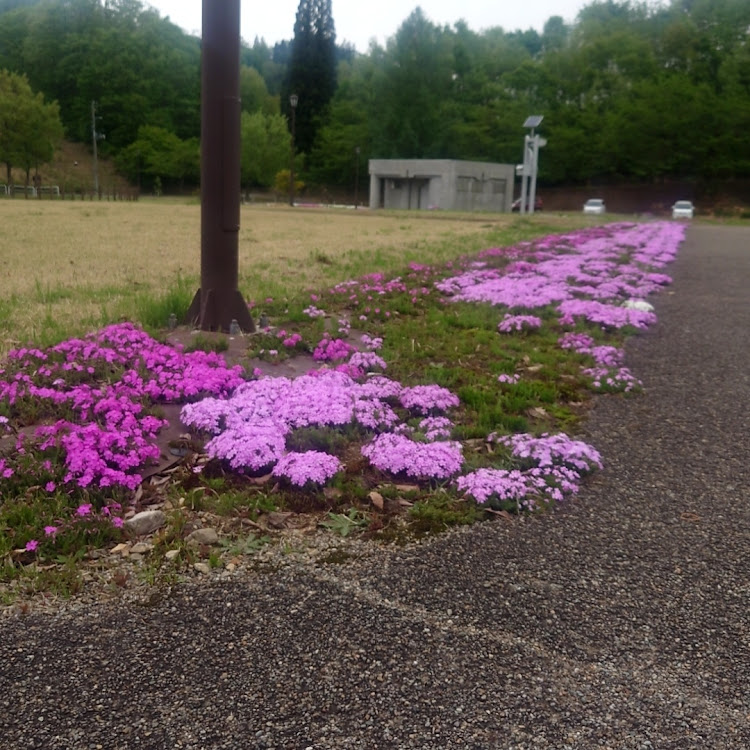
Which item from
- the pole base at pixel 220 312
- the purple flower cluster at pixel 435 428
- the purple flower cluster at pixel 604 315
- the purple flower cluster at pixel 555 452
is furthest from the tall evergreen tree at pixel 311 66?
the purple flower cluster at pixel 555 452

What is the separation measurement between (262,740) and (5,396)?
9.90ft

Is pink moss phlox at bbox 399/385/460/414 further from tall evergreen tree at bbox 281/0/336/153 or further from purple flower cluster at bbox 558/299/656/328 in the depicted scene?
tall evergreen tree at bbox 281/0/336/153

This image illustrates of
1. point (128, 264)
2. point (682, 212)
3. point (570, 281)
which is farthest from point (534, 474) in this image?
point (682, 212)

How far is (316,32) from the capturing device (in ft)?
307

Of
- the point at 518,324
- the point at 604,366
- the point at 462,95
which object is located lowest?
the point at 604,366

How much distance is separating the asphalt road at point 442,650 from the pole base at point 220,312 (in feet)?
11.7

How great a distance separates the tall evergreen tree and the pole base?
91217 mm

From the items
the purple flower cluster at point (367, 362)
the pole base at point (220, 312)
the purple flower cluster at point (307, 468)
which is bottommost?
the purple flower cluster at point (307, 468)

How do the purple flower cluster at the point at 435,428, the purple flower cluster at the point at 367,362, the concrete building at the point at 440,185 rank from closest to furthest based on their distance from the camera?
1. the purple flower cluster at the point at 435,428
2. the purple flower cluster at the point at 367,362
3. the concrete building at the point at 440,185

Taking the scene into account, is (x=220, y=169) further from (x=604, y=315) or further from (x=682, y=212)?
(x=682, y=212)

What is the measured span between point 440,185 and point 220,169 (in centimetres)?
5842

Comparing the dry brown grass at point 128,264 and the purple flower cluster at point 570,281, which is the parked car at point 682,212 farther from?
the purple flower cluster at point 570,281

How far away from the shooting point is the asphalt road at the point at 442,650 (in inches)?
83.5

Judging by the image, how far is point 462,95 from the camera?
8844 centimetres
